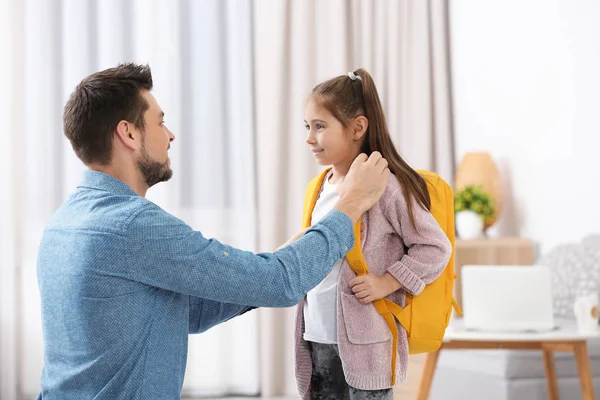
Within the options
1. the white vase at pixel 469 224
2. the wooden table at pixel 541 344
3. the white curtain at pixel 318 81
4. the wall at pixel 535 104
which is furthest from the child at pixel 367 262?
the white curtain at pixel 318 81

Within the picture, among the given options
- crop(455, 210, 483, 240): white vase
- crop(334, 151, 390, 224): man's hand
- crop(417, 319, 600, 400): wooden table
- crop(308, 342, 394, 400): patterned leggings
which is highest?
crop(334, 151, 390, 224): man's hand

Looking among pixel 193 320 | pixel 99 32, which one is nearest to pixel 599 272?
pixel 193 320

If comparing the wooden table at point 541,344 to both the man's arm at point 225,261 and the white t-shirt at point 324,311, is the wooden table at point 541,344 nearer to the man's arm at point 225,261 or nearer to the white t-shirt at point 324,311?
the white t-shirt at point 324,311

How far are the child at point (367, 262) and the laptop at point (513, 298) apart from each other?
0.98m

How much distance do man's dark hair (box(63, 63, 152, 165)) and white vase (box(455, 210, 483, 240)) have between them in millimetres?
2678

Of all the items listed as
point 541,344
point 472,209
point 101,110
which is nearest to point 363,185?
point 101,110

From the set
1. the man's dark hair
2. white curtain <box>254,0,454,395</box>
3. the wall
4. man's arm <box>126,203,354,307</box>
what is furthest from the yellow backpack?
white curtain <box>254,0,454,395</box>

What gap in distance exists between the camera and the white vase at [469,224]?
3836 millimetres

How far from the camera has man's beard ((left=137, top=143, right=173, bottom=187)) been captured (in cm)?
143

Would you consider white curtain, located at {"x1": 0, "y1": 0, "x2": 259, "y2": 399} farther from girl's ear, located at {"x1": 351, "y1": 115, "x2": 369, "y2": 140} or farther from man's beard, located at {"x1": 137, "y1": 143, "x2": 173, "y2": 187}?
man's beard, located at {"x1": 137, "y1": 143, "x2": 173, "y2": 187}

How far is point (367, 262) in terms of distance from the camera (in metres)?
1.66

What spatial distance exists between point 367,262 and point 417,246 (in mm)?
112

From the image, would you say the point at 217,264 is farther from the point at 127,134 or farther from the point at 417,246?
the point at 417,246

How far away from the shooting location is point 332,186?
5.84ft
